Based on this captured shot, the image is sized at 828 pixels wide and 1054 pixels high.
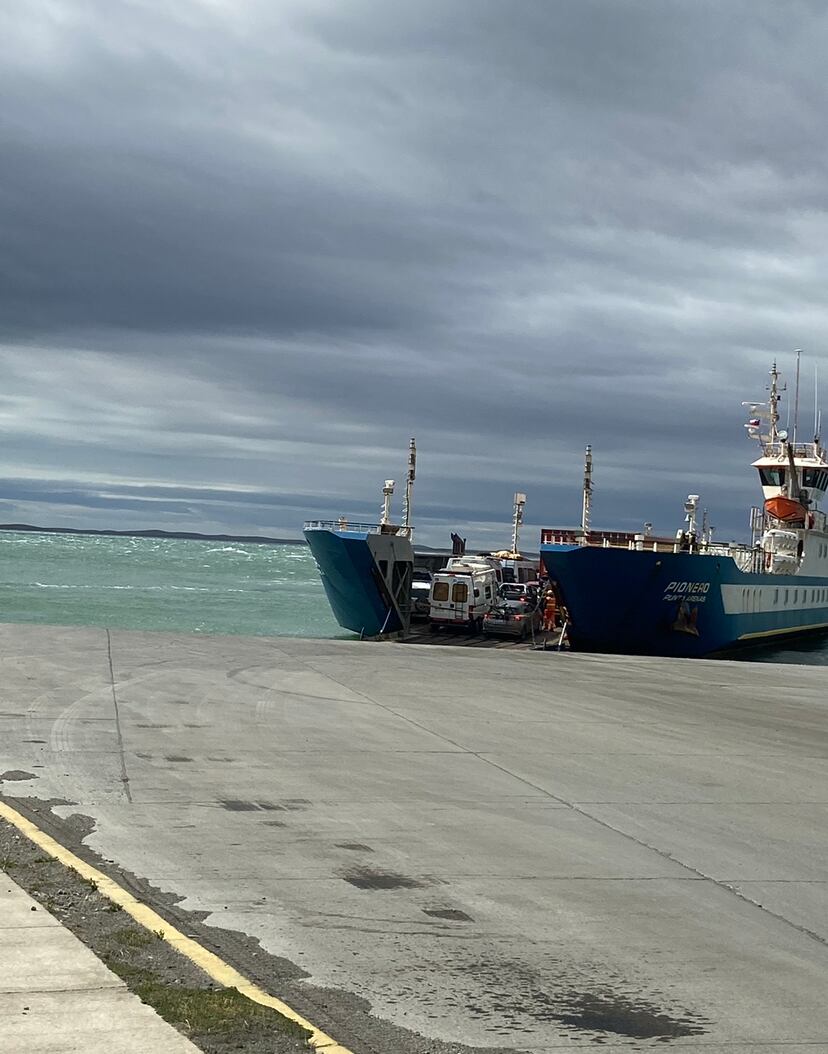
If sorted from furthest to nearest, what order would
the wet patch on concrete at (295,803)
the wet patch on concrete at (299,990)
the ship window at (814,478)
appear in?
the ship window at (814,478) < the wet patch on concrete at (295,803) < the wet patch on concrete at (299,990)

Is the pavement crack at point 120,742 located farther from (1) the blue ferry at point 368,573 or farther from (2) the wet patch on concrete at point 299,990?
(1) the blue ferry at point 368,573

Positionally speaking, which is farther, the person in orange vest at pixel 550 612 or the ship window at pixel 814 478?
the ship window at pixel 814 478

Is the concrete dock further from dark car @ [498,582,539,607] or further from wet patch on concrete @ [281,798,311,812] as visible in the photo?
dark car @ [498,582,539,607]

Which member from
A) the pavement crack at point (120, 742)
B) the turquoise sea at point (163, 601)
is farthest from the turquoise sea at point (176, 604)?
the pavement crack at point (120, 742)

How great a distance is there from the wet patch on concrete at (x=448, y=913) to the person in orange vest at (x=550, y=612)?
1621 inches

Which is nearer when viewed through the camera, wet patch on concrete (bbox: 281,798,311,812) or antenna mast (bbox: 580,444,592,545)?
wet patch on concrete (bbox: 281,798,311,812)

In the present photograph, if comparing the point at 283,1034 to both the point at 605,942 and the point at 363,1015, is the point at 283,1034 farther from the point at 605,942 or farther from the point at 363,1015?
the point at 605,942

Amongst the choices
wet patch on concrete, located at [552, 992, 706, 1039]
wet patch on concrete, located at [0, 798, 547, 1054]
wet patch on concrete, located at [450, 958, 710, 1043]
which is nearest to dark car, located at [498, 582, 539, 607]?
wet patch on concrete, located at [0, 798, 547, 1054]

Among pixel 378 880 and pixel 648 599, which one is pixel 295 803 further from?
pixel 648 599

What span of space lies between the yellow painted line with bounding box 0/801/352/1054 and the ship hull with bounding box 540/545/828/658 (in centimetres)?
3341

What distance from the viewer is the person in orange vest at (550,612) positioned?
1914 inches

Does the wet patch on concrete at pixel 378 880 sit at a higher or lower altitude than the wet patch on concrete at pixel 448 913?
higher

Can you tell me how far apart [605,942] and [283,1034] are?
2.33m

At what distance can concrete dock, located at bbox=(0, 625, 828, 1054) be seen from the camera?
19.5ft
